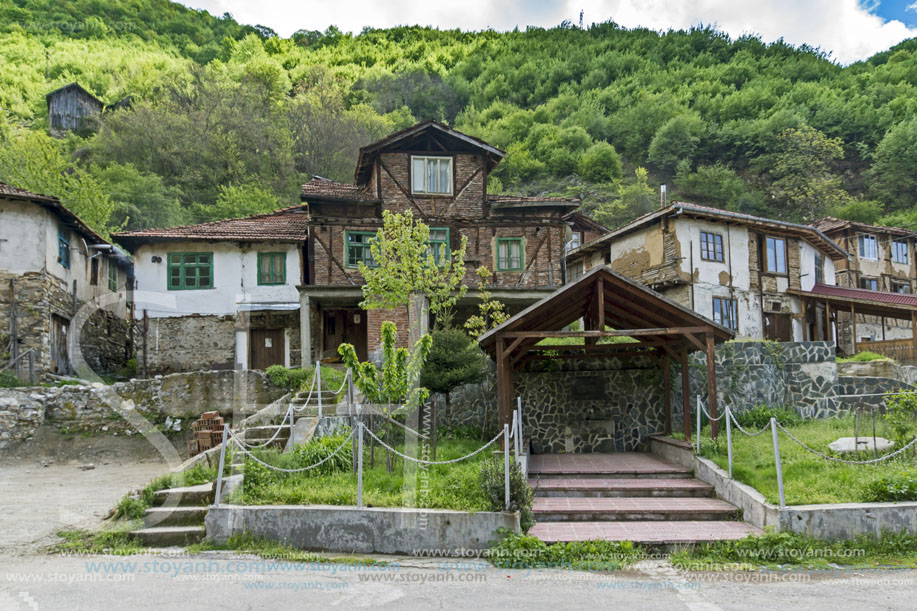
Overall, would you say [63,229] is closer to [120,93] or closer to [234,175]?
[234,175]

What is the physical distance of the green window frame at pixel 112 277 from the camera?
27.1m

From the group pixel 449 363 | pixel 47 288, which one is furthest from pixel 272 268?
pixel 449 363

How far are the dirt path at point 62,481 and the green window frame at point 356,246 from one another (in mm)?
9303

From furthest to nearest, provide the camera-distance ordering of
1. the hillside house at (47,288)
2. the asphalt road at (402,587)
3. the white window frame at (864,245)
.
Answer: the white window frame at (864,245), the hillside house at (47,288), the asphalt road at (402,587)

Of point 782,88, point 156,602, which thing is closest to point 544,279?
point 156,602

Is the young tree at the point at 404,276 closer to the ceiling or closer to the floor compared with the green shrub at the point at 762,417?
closer to the ceiling

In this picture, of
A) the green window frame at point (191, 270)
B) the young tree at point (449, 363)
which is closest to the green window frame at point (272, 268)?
the green window frame at point (191, 270)

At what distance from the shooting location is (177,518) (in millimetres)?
9047

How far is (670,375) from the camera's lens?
1466 centimetres

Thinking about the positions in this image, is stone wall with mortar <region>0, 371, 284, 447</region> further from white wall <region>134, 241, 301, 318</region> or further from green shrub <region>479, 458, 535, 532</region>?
green shrub <region>479, 458, 535, 532</region>

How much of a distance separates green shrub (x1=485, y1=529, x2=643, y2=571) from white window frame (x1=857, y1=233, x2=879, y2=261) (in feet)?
110

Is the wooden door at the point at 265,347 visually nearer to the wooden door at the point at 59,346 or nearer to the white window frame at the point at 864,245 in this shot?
the wooden door at the point at 59,346

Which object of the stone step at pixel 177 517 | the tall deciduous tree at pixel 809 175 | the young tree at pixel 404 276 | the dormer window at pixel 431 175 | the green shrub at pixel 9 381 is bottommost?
the stone step at pixel 177 517

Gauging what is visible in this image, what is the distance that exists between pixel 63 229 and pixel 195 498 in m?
16.9
